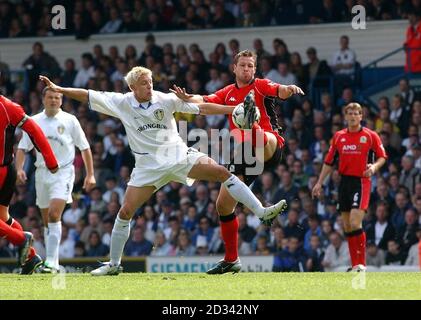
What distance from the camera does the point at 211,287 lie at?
34.3ft

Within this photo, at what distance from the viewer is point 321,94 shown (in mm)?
21438

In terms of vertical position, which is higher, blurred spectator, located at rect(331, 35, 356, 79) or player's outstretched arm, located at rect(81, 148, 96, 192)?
blurred spectator, located at rect(331, 35, 356, 79)

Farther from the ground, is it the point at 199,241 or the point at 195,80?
the point at 195,80

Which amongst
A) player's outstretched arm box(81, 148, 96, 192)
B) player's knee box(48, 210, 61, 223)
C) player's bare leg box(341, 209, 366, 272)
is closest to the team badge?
player's outstretched arm box(81, 148, 96, 192)

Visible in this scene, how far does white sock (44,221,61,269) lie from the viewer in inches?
542

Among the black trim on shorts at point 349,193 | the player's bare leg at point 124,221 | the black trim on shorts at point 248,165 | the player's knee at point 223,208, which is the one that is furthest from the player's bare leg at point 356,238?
the player's bare leg at point 124,221

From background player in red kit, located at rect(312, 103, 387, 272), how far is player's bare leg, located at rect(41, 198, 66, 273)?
3.35 meters

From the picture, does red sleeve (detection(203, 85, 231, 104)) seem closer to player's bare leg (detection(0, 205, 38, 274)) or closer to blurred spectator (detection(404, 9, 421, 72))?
player's bare leg (detection(0, 205, 38, 274))

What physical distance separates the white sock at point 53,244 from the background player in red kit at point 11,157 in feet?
4.72

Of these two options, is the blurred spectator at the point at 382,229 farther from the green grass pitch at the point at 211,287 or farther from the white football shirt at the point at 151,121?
the white football shirt at the point at 151,121

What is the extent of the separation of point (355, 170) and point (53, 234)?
405 cm

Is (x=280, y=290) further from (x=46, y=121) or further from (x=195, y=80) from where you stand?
(x=195, y=80)
